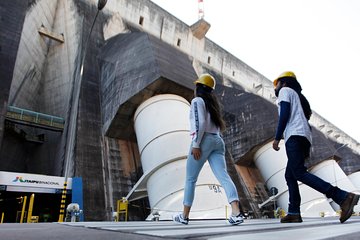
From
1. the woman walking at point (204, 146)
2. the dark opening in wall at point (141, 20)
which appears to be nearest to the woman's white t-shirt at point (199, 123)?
the woman walking at point (204, 146)

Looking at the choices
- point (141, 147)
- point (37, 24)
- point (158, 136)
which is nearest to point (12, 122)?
point (37, 24)

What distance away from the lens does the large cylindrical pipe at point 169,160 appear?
7.67m

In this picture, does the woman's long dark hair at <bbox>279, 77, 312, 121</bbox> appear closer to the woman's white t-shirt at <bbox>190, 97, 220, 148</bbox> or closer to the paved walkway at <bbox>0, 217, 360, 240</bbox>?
the woman's white t-shirt at <bbox>190, 97, 220, 148</bbox>

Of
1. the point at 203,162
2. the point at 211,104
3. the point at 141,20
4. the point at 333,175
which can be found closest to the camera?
the point at 203,162

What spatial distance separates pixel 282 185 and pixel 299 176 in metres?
12.9

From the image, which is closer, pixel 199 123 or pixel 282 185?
pixel 199 123

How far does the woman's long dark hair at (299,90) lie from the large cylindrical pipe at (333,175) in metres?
16.1

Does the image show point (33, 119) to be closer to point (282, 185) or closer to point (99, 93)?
point (99, 93)

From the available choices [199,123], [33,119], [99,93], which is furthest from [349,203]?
[33,119]

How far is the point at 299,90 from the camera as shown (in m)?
3.54

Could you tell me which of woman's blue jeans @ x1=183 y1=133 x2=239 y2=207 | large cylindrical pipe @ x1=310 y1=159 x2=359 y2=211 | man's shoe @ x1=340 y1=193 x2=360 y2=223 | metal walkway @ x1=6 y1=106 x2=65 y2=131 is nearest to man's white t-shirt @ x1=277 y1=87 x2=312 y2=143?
man's shoe @ x1=340 y1=193 x2=360 y2=223

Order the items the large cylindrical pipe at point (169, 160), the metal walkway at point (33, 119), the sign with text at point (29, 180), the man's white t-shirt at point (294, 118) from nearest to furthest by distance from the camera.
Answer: the man's white t-shirt at point (294, 118), the large cylindrical pipe at point (169, 160), the sign with text at point (29, 180), the metal walkway at point (33, 119)

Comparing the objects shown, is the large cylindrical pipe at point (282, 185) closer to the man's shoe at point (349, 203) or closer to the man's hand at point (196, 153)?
the man's shoe at point (349, 203)

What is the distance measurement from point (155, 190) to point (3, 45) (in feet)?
29.4
